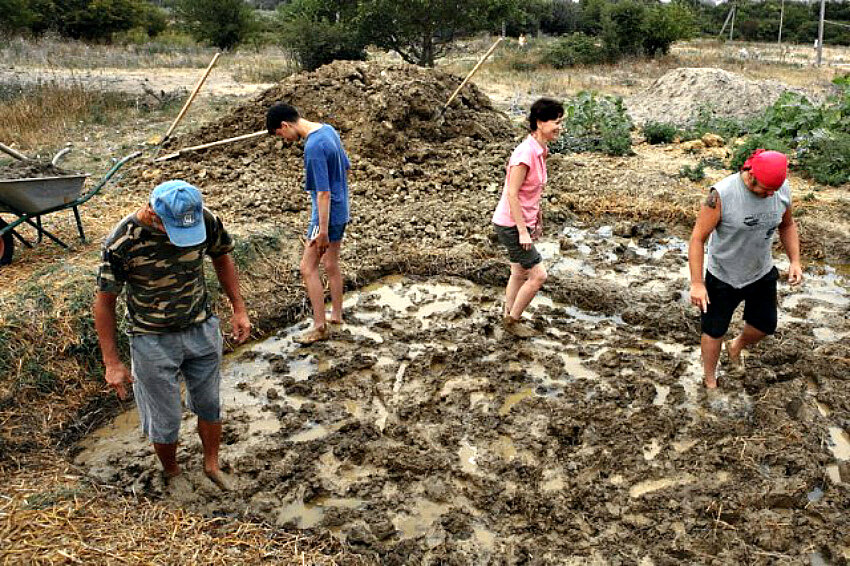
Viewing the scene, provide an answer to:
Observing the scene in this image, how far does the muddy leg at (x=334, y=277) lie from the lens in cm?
543

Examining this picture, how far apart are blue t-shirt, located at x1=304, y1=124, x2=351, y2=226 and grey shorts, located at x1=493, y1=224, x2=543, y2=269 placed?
121 cm

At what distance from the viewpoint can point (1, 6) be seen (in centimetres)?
2775

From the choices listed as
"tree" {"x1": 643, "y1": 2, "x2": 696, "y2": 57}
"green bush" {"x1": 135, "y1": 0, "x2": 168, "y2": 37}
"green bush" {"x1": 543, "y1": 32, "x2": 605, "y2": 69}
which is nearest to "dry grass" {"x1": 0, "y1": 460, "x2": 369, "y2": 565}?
"green bush" {"x1": 543, "y1": 32, "x2": 605, "y2": 69}

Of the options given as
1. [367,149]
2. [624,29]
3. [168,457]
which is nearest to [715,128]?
[367,149]

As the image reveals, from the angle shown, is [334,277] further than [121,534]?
Yes

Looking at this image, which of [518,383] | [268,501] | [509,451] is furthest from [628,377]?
[268,501]

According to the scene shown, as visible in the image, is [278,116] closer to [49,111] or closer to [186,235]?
[186,235]

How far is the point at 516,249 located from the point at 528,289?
1.15 feet

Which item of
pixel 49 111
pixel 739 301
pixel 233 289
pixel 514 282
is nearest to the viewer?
pixel 233 289

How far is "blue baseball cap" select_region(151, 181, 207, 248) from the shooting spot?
9.57 ft

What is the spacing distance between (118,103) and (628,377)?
12.7 meters

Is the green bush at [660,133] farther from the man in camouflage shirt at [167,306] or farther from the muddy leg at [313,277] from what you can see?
the man in camouflage shirt at [167,306]

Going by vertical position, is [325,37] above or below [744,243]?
above

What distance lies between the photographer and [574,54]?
2647cm
